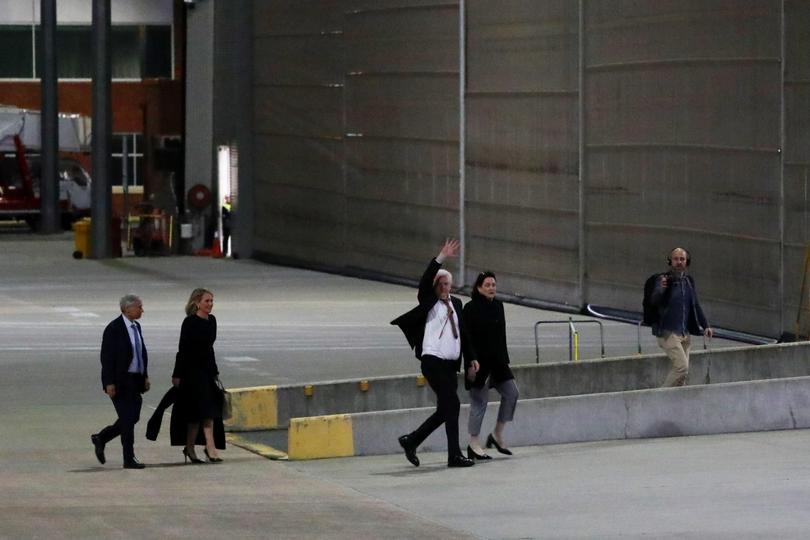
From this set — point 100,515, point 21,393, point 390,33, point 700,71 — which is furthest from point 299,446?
point 390,33

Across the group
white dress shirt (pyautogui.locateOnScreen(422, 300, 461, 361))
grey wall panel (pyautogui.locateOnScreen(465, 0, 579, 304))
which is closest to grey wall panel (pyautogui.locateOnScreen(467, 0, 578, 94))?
grey wall panel (pyautogui.locateOnScreen(465, 0, 579, 304))

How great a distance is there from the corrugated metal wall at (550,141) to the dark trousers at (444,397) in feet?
39.9

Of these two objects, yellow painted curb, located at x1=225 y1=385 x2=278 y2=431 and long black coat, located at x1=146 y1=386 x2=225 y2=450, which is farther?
yellow painted curb, located at x1=225 y1=385 x2=278 y2=431

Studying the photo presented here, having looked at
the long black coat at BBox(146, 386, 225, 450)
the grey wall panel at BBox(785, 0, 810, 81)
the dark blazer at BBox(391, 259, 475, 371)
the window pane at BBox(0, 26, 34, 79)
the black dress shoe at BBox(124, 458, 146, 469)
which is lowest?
the black dress shoe at BBox(124, 458, 146, 469)

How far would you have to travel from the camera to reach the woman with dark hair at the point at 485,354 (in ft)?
55.4

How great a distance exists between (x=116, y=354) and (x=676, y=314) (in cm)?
633

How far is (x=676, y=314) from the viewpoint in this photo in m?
20.4

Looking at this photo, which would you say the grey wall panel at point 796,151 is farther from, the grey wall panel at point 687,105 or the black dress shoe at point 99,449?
the black dress shoe at point 99,449

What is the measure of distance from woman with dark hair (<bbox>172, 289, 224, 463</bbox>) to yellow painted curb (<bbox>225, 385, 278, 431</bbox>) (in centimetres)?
269

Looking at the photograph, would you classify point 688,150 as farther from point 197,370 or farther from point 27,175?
point 27,175

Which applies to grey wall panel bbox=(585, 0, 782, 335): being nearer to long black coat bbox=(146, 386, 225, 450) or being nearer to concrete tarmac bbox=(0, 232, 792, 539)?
concrete tarmac bbox=(0, 232, 792, 539)

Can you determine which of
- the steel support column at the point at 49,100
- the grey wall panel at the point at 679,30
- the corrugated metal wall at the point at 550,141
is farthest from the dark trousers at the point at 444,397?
the steel support column at the point at 49,100

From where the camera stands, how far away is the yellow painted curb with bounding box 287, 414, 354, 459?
57.6 ft

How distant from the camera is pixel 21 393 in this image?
22609 millimetres
